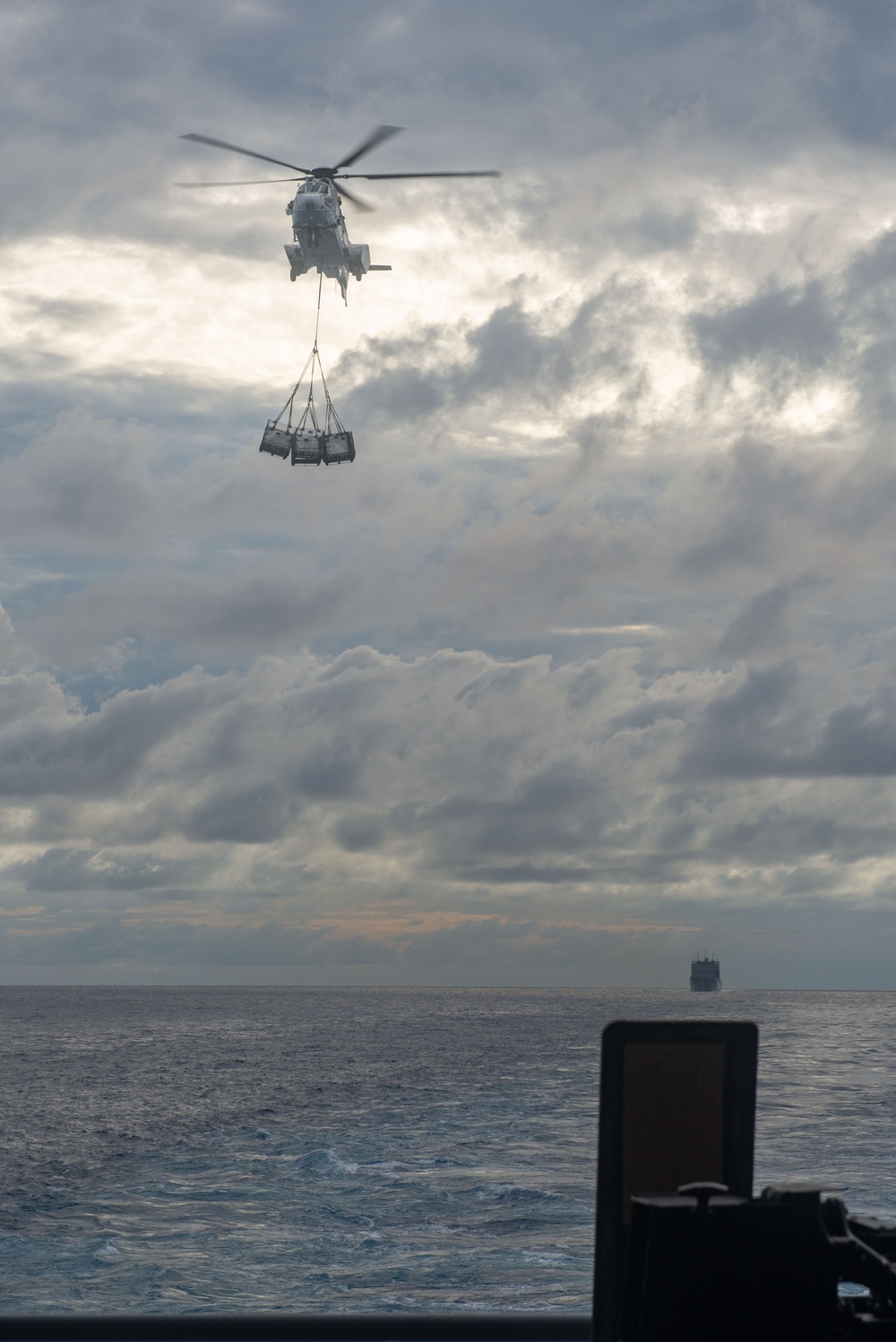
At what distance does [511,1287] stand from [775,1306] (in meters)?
35.9

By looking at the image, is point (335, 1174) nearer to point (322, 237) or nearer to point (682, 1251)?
point (322, 237)

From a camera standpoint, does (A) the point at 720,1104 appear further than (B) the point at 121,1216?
No

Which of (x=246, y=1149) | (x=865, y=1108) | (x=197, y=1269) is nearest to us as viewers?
(x=197, y=1269)

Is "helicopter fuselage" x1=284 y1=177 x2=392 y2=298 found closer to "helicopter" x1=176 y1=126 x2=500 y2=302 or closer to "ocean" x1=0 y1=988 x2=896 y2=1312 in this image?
"helicopter" x1=176 y1=126 x2=500 y2=302

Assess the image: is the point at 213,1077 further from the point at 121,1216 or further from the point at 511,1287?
the point at 511,1287

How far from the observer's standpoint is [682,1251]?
258 centimetres

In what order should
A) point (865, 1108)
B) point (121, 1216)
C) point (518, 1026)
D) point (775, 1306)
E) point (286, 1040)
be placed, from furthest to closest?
point (518, 1026) → point (286, 1040) → point (865, 1108) → point (121, 1216) → point (775, 1306)

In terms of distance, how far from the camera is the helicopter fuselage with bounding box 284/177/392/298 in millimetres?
31234

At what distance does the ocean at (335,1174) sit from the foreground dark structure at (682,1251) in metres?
31.3

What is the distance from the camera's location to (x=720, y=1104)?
295 centimetres

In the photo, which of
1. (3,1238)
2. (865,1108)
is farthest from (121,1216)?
(865,1108)

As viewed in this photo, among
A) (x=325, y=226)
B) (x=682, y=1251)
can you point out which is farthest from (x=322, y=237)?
(x=682, y=1251)

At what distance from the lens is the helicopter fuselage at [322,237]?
3123 cm

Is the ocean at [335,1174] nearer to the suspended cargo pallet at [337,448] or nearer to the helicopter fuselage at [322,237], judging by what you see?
the suspended cargo pallet at [337,448]
